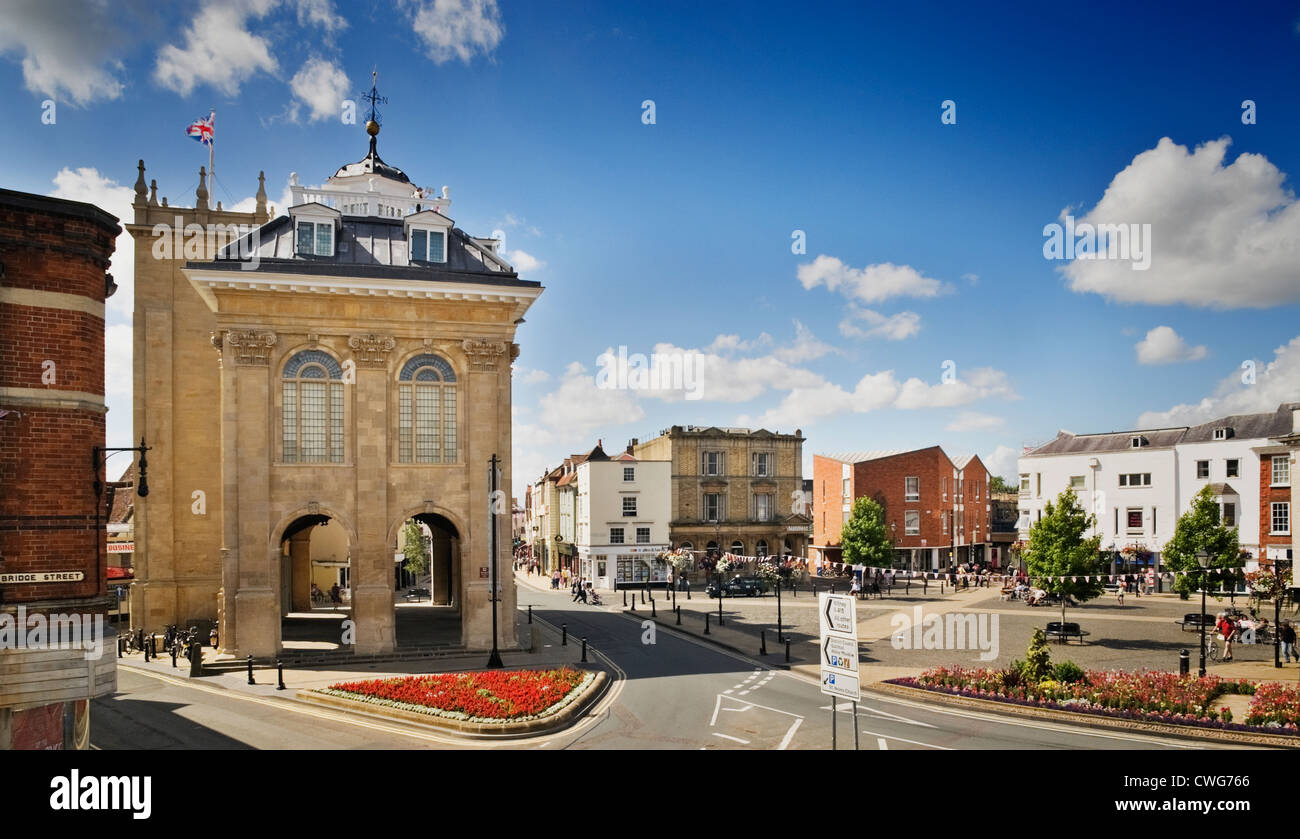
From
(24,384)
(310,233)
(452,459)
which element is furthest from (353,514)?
(24,384)

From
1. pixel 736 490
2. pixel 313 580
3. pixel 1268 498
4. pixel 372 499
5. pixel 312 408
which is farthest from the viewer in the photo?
pixel 736 490

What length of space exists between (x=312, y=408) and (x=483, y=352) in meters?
6.86

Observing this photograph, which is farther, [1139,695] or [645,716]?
[645,716]

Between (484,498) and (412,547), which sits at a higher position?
(484,498)

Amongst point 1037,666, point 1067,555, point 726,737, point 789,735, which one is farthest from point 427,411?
point 1067,555

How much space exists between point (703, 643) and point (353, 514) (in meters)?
15.7

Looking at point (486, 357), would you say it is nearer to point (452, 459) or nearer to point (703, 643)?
point (452, 459)

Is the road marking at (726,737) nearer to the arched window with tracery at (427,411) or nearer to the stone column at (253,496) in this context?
the arched window with tracery at (427,411)

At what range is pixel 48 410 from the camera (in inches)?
480

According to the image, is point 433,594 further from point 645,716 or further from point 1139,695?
point 1139,695

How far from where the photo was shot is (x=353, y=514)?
96.5ft

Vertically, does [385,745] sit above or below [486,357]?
below

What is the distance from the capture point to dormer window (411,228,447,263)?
102 ft

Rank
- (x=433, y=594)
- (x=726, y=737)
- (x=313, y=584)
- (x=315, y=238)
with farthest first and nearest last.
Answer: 1. (x=313, y=584)
2. (x=433, y=594)
3. (x=315, y=238)
4. (x=726, y=737)
